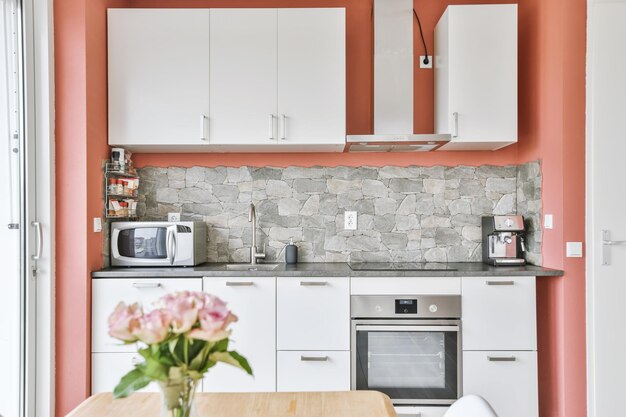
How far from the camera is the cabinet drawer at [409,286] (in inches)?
108

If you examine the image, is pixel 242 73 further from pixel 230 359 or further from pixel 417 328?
pixel 230 359

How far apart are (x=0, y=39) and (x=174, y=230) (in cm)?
135

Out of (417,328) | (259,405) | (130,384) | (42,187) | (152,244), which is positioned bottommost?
(417,328)

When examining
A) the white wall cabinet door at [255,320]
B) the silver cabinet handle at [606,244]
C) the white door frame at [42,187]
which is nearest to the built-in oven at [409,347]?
the white wall cabinet door at [255,320]

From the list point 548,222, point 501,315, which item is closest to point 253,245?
point 501,315

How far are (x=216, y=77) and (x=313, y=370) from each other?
1861 millimetres

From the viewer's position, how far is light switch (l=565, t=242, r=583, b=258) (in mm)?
2689

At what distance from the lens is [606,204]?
2.69 meters

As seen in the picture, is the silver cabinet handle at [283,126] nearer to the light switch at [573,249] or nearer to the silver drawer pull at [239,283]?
the silver drawer pull at [239,283]

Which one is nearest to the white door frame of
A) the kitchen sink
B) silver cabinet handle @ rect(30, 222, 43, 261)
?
silver cabinet handle @ rect(30, 222, 43, 261)

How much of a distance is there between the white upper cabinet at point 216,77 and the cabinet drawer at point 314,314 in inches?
35.4

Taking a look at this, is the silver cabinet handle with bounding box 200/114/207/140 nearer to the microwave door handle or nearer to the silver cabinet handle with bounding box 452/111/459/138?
the microwave door handle

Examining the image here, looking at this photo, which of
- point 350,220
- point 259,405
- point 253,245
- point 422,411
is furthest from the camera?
point 350,220

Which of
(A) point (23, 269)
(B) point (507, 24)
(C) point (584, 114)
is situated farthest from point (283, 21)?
(A) point (23, 269)
